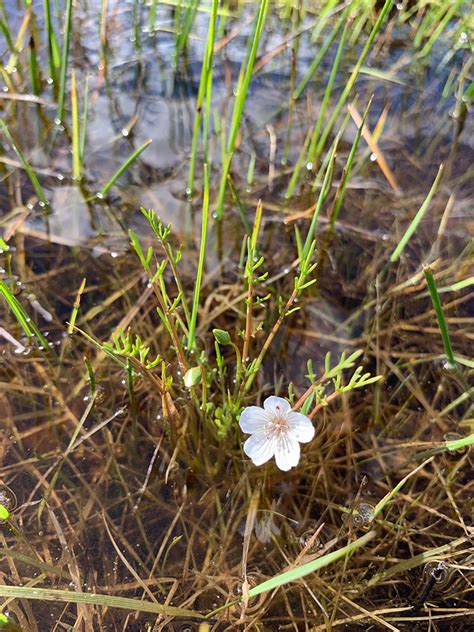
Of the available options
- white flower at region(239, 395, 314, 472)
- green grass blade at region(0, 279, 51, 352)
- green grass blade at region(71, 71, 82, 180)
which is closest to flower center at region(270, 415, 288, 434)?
white flower at region(239, 395, 314, 472)

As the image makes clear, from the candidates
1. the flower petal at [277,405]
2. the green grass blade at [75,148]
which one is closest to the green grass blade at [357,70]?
the green grass blade at [75,148]

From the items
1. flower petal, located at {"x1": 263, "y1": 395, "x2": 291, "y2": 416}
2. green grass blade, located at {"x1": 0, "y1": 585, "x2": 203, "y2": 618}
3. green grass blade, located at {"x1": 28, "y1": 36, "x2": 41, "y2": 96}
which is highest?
green grass blade, located at {"x1": 28, "y1": 36, "x2": 41, "y2": 96}

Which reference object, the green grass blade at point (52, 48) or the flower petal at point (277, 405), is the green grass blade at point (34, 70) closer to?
the green grass blade at point (52, 48)

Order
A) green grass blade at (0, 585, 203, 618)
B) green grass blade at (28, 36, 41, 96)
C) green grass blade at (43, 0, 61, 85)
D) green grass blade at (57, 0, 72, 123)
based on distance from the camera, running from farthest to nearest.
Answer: green grass blade at (28, 36, 41, 96)
green grass blade at (43, 0, 61, 85)
green grass blade at (57, 0, 72, 123)
green grass blade at (0, 585, 203, 618)

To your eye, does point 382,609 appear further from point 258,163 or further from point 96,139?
point 96,139

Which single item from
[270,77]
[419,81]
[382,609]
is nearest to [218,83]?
→ [270,77]

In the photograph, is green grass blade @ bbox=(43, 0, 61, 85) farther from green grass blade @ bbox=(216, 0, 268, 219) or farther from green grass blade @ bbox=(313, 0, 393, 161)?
green grass blade @ bbox=(313, 0, 393, 161)

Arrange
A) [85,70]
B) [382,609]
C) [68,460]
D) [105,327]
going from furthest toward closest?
[85,70], [105,327], [68,460], [382,609]

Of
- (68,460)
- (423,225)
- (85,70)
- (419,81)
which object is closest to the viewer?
(68,460)
